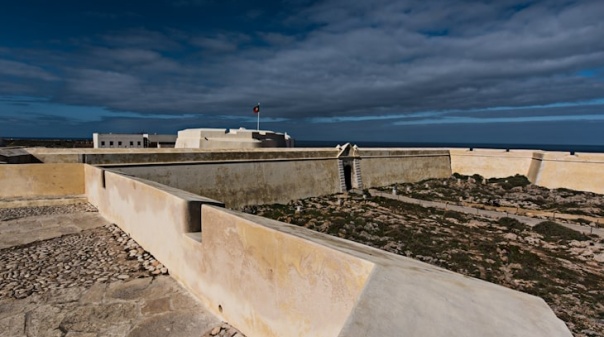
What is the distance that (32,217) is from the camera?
6.41 metres

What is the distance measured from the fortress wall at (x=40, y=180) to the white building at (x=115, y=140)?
66.9ft

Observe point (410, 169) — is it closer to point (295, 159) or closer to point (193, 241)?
point (295, 159)

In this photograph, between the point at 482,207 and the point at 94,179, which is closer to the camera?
the point at 94,179

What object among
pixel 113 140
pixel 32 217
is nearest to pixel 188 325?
pixel 32 217

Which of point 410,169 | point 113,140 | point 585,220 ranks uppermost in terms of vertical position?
point 113,140

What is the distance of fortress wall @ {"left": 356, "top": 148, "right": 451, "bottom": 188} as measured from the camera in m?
20.6

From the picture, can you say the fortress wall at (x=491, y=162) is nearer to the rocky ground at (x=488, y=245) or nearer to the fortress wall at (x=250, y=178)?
the rocky ground at (x=488, y=245)

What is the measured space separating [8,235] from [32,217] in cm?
122

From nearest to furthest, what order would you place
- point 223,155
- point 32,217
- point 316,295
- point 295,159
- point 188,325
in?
point 316,295 → point 188,325 → point 32,217 → point 223,155 → point 295,159

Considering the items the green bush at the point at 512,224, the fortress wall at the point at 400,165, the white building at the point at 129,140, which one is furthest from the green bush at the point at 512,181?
the white building at the point at 129,140

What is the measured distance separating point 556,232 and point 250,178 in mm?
11350

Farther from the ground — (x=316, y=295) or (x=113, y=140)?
(x=113, y=140)

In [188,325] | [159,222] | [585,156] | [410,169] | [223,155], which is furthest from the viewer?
[410,169]

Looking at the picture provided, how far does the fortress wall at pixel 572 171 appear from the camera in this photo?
1944 centimetres
